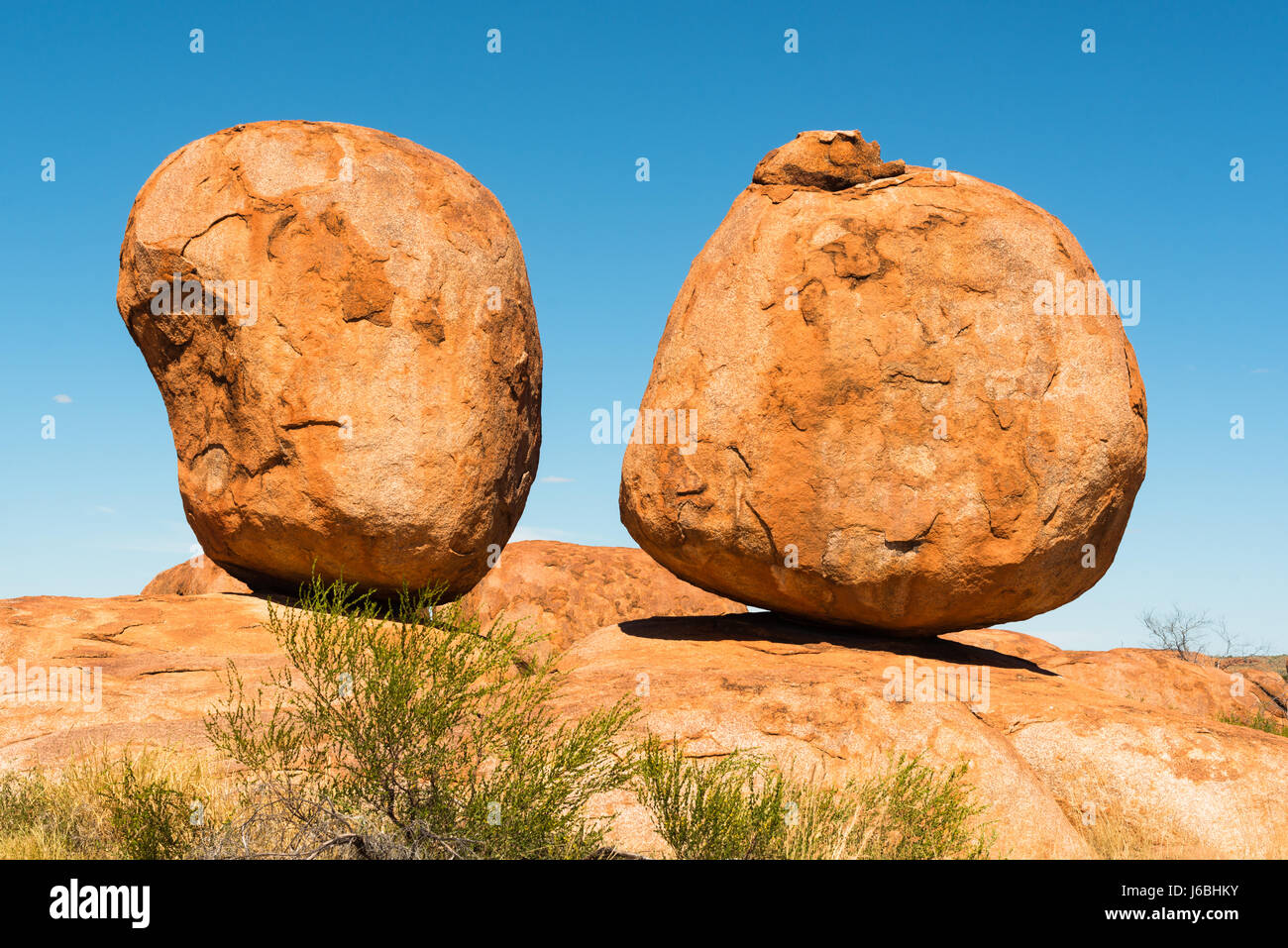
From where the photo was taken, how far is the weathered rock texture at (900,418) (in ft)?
29.0

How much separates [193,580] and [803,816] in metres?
12.5

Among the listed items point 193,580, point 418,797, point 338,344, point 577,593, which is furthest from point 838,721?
point 193,580

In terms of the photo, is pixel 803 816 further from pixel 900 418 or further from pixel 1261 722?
pixel 1261 722

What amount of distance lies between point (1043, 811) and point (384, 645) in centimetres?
418

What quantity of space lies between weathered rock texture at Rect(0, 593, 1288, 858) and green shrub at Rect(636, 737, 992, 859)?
44 cm

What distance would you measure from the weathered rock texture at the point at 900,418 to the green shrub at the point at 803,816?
8.59 feet

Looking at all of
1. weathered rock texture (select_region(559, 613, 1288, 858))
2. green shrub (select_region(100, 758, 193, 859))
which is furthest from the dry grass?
weathered rock texture (select_region(559, 613, 1288, 858))

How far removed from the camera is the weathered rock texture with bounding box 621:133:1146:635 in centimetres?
885

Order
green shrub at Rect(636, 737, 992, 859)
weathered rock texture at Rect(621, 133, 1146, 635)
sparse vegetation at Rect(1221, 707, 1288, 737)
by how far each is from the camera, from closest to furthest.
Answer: green shrub at Rect(636, 737, 992, 859), weathered rock texture at Rect(621, 133, 1146, 635), sparse vegetation at Rect(1221, 707, 1288, 737)

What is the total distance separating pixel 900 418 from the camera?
8867 mm

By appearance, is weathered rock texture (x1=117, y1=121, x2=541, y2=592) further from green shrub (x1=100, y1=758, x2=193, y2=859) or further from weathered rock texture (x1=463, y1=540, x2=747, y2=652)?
green shrub (x1=100, y1=758, x2=193, y2=859)

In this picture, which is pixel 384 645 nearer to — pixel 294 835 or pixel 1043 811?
pixel 294 835
